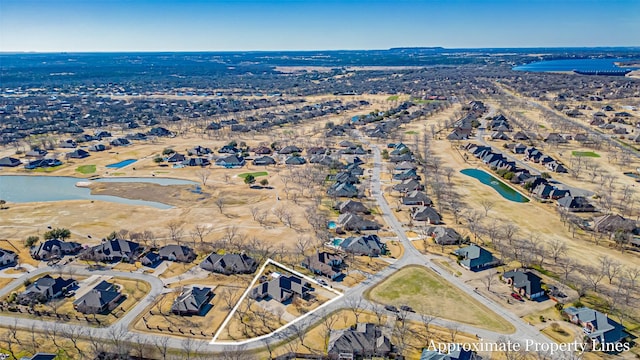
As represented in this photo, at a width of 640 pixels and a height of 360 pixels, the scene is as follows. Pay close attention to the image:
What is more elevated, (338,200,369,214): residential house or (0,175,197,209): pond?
(338,200,369,214): residential house

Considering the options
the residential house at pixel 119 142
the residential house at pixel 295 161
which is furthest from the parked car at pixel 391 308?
the residential house at pixel 119 142

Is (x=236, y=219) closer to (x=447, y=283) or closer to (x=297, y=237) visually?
(x=297, y=237)

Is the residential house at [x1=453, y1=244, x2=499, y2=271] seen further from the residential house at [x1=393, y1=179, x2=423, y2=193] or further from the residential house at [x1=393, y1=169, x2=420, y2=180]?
the residential house at [x1=393, y1=169, x2=420, y2=180]

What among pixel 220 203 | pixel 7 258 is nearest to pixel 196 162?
pixel 220 203

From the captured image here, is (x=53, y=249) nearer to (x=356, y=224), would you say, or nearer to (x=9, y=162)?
(x=356, y=224)

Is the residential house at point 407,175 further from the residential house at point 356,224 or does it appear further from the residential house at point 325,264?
the residential house at point 325,264

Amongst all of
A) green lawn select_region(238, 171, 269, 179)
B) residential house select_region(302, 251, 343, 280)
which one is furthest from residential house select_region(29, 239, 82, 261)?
green lawn select_region(238, 171, 269, 179)
